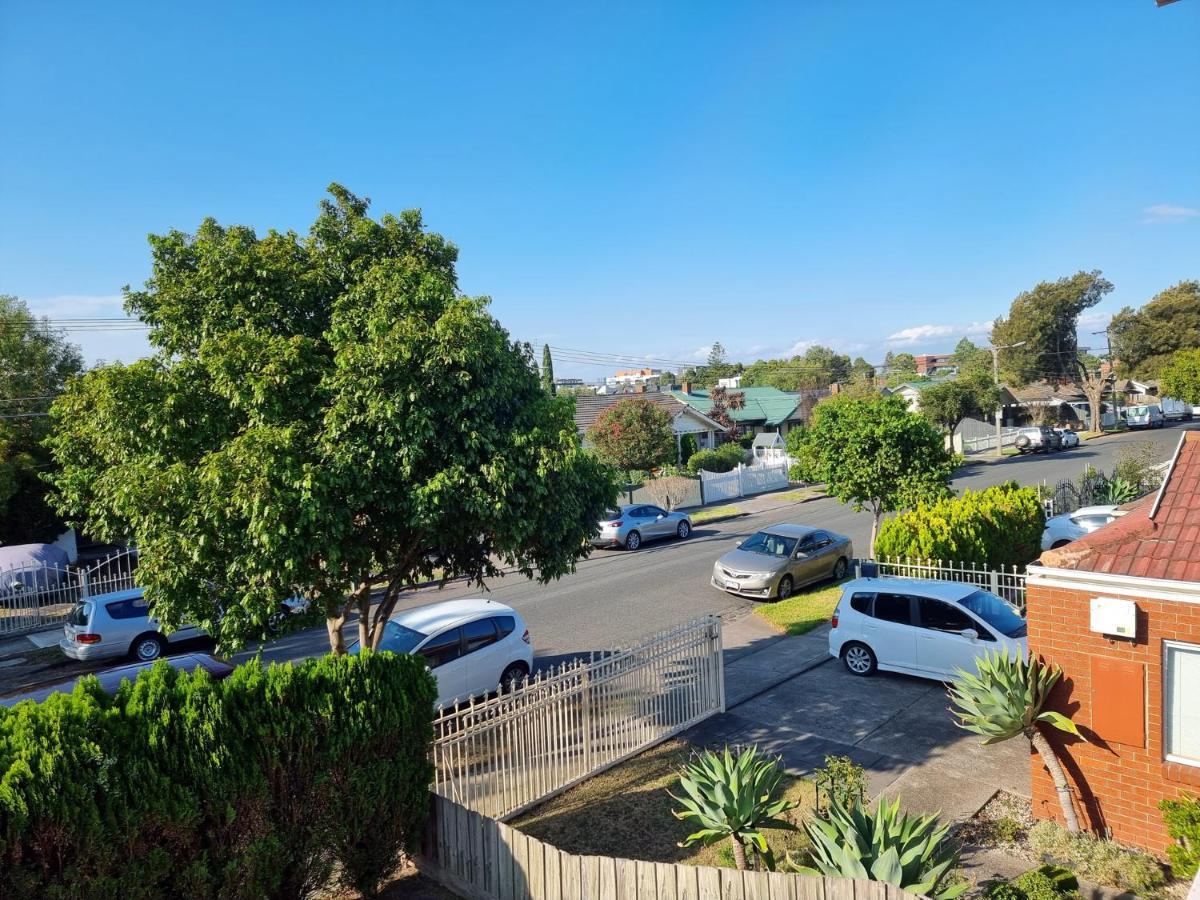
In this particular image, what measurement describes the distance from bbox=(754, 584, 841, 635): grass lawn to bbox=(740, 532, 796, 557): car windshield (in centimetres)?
106

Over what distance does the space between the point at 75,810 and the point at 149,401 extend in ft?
12.9

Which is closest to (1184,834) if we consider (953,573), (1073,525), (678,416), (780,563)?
(953,573)

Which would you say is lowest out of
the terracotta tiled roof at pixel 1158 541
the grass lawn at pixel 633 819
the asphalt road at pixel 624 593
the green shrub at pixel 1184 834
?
the asphalt road at pixel 624 593

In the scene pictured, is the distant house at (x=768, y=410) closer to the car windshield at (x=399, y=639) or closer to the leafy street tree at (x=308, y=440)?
the car windshield at (x=399, y=639)

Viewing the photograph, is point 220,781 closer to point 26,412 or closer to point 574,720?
point 574,720

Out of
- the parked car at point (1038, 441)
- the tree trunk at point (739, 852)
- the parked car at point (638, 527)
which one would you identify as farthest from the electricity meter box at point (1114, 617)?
the parked car at point (1038, 441)

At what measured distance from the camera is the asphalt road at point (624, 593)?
1470 cm

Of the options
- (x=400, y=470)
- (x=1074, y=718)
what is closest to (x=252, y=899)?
(x=400, y=470)

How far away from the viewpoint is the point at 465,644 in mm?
10867

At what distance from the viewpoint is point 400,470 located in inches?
280

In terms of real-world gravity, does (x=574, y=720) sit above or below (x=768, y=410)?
below

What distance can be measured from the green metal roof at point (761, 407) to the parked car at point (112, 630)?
1542 inches

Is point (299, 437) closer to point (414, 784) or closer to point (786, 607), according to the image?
point (414, 784)

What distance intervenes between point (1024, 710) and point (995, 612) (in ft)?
13.8
